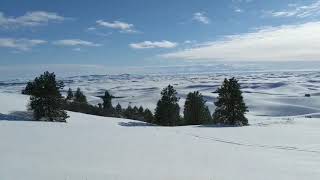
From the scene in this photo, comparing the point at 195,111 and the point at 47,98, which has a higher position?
the point at 47,98

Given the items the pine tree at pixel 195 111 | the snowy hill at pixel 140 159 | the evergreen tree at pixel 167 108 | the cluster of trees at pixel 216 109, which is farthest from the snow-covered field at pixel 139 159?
the pine tree at pixel 195 111

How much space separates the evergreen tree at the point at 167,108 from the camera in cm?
5741

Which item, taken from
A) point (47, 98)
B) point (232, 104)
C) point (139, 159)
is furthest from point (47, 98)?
point (139, 159)

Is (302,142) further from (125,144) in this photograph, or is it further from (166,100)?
(166,100)

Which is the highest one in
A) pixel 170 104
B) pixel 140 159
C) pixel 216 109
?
pixel 170 104

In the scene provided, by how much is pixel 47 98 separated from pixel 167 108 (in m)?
19.2

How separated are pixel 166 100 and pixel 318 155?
34099 mm

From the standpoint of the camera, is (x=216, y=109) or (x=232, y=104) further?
(x=216, y=109)

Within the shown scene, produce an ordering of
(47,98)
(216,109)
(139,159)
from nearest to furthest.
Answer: (139,159) < (47,98) < (216,109)

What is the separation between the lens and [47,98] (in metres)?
44.8

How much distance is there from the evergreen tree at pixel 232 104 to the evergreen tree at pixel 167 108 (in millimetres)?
7536

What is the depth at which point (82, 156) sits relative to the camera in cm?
1953

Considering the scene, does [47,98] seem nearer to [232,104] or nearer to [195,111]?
[232,104]

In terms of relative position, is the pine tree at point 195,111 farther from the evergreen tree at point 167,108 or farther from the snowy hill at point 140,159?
the snowy hill at point 140,159
